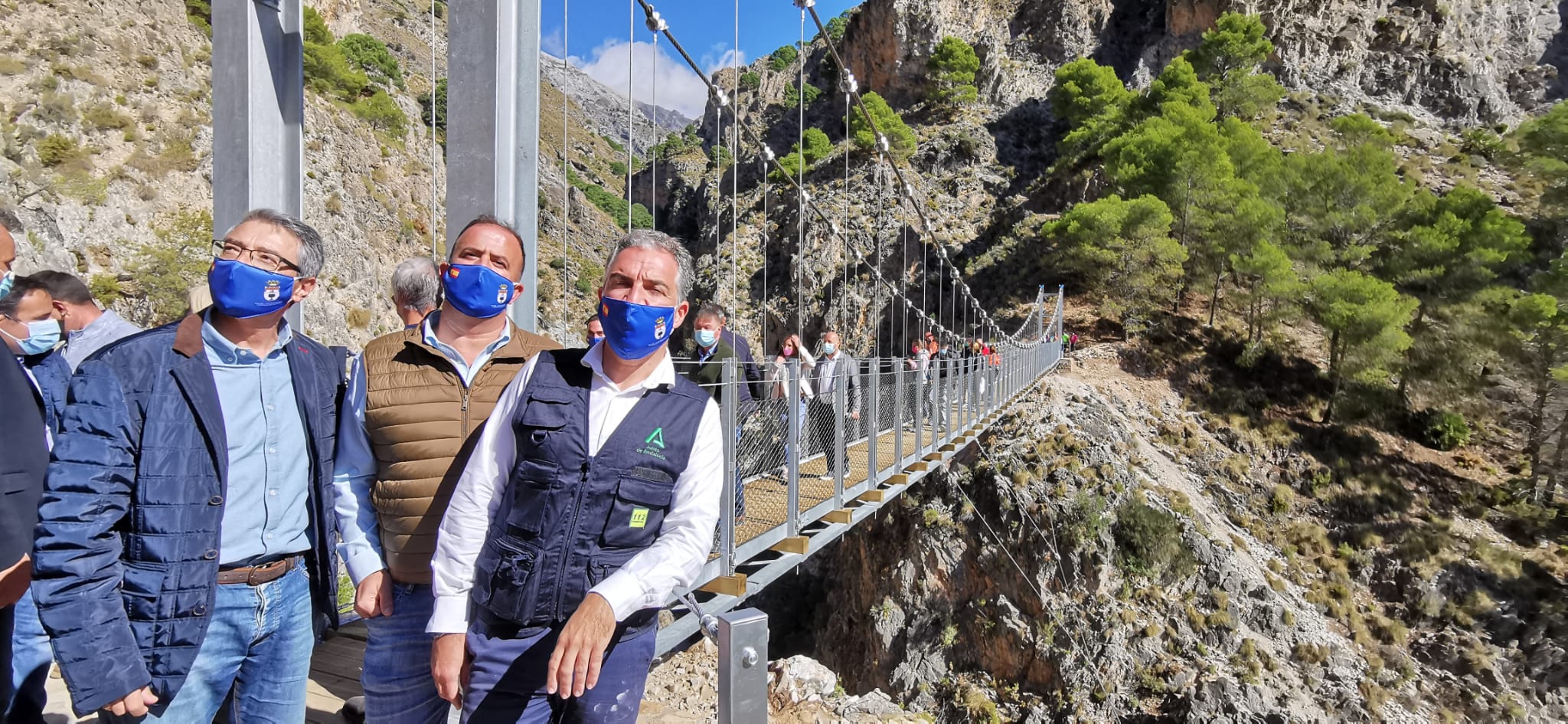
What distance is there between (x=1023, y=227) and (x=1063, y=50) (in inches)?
509

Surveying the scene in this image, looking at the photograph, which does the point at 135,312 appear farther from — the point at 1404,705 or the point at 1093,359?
the point at 1404,705

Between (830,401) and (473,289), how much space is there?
7.90ft

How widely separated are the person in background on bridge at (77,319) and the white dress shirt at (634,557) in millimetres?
1200

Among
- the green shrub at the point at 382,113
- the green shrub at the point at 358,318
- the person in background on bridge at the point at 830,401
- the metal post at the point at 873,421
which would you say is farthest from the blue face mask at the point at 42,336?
the green shrub at the point at 382,113

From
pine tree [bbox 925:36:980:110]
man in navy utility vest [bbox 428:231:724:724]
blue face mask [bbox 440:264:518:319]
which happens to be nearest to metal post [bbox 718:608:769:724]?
man in navy utility vest [bbox 428:231:724:724]

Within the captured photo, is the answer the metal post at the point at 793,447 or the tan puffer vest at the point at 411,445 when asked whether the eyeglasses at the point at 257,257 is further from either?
the metal post at the point at 793,447

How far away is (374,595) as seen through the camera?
1001 mm

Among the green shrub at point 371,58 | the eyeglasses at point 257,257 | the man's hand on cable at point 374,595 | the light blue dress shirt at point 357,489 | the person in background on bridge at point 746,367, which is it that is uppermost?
the green shrub at point 371,58

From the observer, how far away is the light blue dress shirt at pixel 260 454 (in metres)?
1.00

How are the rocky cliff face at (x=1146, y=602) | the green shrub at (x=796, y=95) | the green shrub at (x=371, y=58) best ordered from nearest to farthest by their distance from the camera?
the rocky cliff face at (x=1146, y=602) < the green shrub at (x=371, y=58) < the green shrub at (x=796, y=95)

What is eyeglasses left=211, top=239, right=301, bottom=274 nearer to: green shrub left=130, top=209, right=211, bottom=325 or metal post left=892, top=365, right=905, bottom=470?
metal post left=892, top=365, right=905, bottom=470

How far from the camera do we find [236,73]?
1.61 m

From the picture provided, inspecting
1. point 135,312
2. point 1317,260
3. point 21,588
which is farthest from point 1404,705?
point 135,312

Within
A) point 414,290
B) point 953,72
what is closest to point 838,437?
point 414,290
